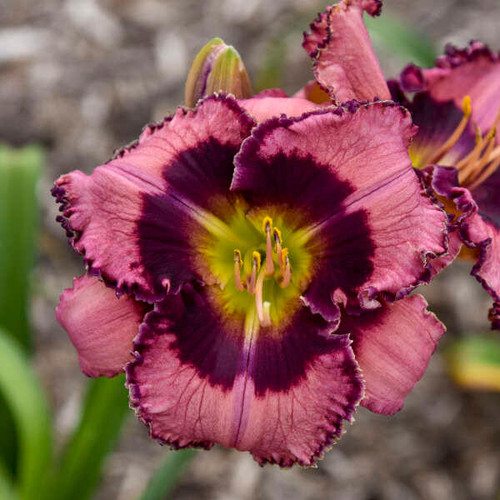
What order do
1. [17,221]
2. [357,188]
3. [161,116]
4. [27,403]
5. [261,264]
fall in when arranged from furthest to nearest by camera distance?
[161,116] < [17,221] < [27,403] < [261,264] < [357,188]

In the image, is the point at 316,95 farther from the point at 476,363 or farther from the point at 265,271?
the point at 476,363

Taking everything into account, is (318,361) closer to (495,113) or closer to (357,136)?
(357,136)

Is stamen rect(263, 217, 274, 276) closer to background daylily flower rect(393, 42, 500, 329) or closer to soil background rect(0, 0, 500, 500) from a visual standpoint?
background daylily flower rect(393, 42, 500, 329)

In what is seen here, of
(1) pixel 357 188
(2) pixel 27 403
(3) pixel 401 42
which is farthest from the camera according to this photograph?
(3) pixel 401 42

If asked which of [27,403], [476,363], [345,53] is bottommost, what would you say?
[476,363]

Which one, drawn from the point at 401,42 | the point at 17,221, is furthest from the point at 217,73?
the point at 401,42

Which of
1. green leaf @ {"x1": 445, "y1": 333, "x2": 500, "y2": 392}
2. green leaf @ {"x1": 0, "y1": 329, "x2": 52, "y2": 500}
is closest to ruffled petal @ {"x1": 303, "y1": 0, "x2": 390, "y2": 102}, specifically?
green leaf @ {"x1": 0, "y1": 329, "x2": 52, "y2": 500}
